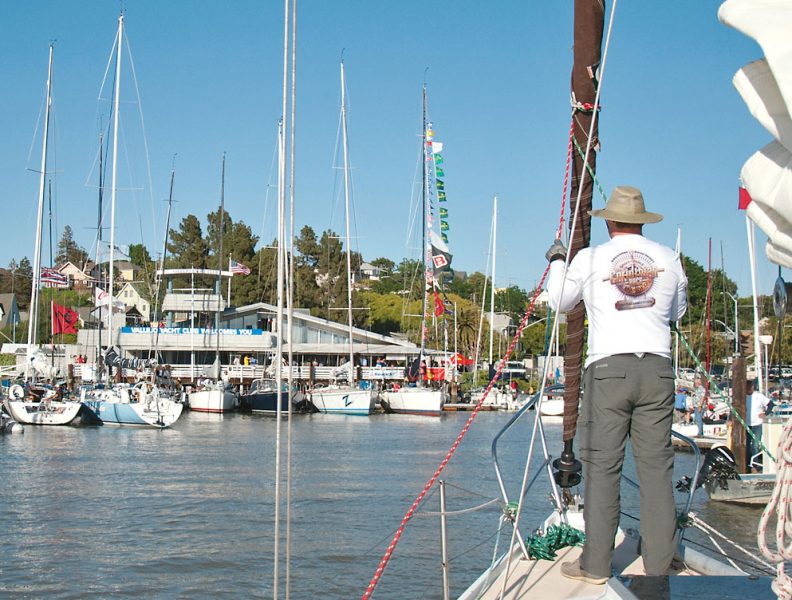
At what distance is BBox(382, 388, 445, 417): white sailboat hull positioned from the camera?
48.3 m

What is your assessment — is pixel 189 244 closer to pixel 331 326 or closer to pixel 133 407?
pixel 331 326

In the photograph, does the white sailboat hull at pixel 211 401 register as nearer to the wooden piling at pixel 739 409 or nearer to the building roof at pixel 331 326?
the building roof at pixel 331 326

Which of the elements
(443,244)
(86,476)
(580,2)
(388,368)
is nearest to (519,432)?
(443,244)

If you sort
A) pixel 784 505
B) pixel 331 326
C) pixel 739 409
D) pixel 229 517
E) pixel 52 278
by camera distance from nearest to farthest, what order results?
1. pixel 784 505
2. pixel 229 517
3. pixel 739 409
4. pixel 52 278
5. pixel 331 326

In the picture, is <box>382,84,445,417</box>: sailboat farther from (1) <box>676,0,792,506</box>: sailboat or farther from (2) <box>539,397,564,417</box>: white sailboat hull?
(1) <box>676,0,792,506</box>: sailboat

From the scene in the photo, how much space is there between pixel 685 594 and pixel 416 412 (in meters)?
44.9

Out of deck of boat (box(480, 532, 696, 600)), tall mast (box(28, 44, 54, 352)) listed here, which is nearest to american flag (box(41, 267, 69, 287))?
tall mast (box(28, 44, 54, 352))

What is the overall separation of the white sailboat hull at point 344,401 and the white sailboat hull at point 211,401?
447 centimetres

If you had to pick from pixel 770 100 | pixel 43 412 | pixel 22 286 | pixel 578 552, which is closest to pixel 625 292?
pixel 578 552

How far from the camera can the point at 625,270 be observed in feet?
17.0

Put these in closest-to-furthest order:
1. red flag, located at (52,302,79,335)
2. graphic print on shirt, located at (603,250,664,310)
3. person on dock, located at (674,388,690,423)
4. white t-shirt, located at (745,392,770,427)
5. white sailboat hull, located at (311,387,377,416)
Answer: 1. graphic print on shirt, located at (603,250,664,310)
2. white t-shirt, located at (745,392,770,427)
3. person on dock, located at (674,388,690,423)
4. white sailboat hull, located at (311,387,377,416)
5. red flag, located at (52,302,79,335)

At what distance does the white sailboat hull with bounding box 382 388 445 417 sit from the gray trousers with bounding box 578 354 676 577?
1706 inches

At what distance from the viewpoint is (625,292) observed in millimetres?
5160

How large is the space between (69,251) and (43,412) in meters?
133
